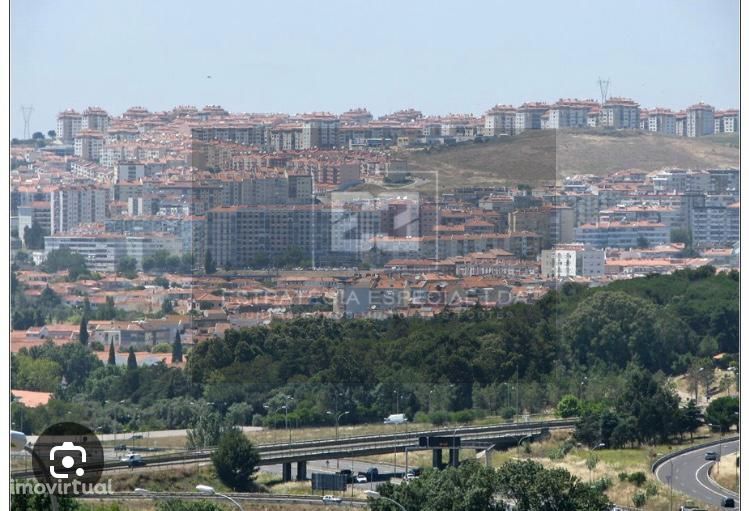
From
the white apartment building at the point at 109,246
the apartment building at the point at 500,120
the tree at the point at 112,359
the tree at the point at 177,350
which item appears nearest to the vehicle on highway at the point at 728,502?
the tree at the point at 177,350

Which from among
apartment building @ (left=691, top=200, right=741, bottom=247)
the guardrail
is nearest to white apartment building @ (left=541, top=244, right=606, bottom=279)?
apartment building @ (left=691, top=200, right=741, bottom=247)

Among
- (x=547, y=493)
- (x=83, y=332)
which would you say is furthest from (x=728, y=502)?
(x=83, y=332)


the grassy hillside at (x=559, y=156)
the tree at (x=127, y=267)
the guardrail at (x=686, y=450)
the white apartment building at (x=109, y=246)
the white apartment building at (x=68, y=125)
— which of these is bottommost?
the guardrail at (x=686, y=450)

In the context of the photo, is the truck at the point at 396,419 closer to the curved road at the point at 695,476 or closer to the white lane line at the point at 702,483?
the curved road at the point at 695,476

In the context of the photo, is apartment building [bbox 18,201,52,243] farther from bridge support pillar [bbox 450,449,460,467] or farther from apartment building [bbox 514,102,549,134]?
bridge support pillar [bbox 450,449,460,467]

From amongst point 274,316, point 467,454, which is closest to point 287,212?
point 274,316
